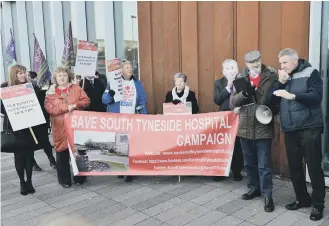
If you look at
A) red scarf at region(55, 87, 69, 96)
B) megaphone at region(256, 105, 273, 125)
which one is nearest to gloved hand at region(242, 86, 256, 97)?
megaphone at region(256, 105, 273, 125)

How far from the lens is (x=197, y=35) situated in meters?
6.39

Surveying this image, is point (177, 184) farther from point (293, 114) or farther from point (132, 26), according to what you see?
point (132, 26)

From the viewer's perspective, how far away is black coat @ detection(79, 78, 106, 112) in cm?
634

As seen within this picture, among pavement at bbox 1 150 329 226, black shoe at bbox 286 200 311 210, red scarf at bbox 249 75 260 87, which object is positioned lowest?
pavement at bbox 1 150 329 226

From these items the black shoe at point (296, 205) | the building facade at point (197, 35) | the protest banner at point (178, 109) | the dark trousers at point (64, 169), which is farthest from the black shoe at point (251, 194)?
the dark trousers at point (64, 169)

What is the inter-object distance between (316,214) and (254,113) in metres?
1.28

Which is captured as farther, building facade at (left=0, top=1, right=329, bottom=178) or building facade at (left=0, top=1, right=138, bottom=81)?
building facade at (left=0, top=1, right=138, bottom=81)

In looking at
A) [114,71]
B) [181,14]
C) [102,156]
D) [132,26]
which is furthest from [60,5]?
[102,156]

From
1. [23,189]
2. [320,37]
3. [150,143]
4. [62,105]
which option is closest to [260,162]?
[150,143]

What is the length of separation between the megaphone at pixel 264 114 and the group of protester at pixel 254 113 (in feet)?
0.18

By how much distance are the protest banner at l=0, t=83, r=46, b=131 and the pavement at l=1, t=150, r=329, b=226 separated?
1045mm

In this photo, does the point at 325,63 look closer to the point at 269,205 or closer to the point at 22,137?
the point at 269,205

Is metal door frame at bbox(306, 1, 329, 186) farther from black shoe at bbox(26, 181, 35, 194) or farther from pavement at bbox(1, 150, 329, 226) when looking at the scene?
black shoe at bbox(26, 181, 35, 194)

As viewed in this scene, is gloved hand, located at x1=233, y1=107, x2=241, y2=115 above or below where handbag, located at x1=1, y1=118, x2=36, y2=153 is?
above
